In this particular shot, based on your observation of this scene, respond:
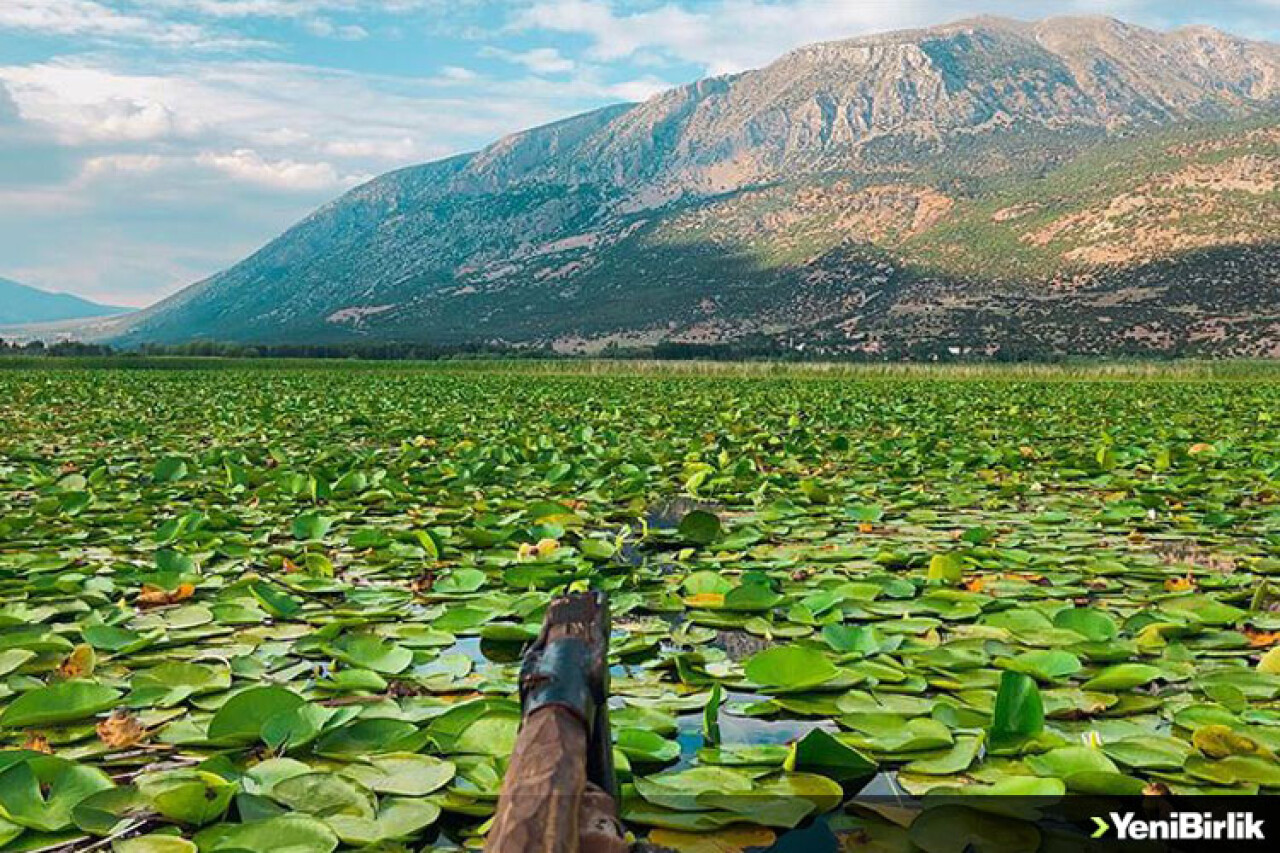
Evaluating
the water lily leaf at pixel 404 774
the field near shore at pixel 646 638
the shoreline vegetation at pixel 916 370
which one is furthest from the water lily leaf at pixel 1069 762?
the shoreline vegetation at pixel 916 370

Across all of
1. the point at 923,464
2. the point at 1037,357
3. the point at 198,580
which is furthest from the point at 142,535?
the point at 1037,357

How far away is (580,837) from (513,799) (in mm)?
104

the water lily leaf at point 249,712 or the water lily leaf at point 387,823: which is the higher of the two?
the water lily leaf at point 249,712

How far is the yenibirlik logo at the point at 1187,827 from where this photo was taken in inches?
75.4

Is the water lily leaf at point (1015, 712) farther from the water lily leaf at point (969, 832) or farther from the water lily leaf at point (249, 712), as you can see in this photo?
the water lily leaf at point (249, 712)

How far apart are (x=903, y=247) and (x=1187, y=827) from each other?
95047 millimetres

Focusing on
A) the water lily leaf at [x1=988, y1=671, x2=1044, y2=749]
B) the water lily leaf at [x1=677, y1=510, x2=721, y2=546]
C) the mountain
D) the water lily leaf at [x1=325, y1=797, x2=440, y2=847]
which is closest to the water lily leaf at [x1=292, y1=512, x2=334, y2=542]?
the water lily leaf at [x1=677, y1=510, x2=721, y2=546]

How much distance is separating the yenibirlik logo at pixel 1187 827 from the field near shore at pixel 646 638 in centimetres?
8

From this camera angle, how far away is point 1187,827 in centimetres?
194

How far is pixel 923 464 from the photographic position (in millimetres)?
8039

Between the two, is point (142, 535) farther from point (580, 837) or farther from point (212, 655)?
point (580, 837)

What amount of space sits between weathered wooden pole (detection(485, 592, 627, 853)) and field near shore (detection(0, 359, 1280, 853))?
0.51 metres

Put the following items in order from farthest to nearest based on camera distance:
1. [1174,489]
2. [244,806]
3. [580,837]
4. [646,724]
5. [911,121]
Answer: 1. [911,121]
2. [1174,489]
3. [646,724]
4. [244,806]
5. [580,837]

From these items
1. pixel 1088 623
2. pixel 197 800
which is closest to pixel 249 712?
pixel 197 800
